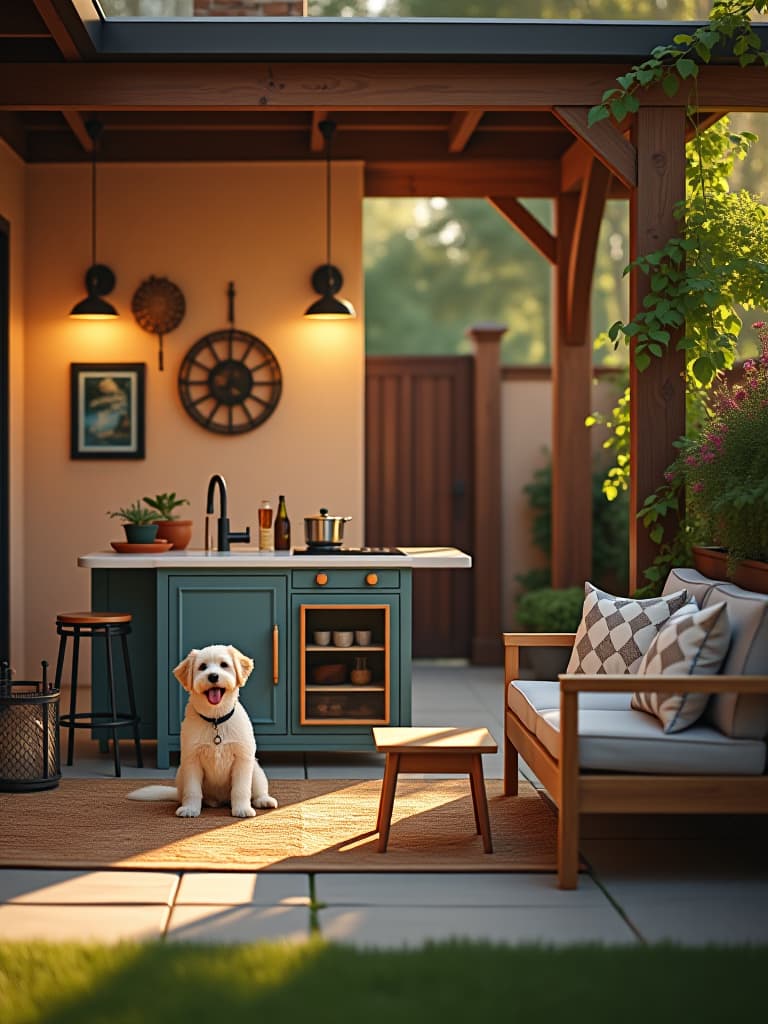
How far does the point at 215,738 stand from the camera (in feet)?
16.4

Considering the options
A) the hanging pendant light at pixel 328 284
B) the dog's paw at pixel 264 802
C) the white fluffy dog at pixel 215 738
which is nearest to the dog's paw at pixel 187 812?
the white fluffy dog at pixel 215 738

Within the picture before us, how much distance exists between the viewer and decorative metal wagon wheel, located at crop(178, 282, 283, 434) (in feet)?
25.5

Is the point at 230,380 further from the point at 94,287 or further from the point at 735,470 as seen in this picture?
the point at 735,470

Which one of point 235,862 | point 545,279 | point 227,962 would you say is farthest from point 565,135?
point 545,279

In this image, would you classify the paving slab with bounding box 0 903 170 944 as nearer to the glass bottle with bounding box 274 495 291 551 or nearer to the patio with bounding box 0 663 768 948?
the patio with bounding box 0 663 768 948

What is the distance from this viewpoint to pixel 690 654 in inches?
169

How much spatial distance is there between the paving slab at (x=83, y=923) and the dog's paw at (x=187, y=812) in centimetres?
110

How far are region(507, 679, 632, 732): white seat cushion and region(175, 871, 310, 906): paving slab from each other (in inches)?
40.5

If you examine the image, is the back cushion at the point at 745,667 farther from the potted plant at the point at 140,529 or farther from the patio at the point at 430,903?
the potted plant at the point at 140,529

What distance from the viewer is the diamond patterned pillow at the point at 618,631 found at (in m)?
4.86

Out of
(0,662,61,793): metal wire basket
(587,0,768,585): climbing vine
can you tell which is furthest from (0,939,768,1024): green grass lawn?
(587,0,768,585): climbing vine

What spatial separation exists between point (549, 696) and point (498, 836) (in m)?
0.53

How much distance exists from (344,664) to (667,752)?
6.57 feet

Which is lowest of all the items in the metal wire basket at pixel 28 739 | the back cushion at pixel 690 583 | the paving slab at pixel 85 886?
the paving slab at pixel 85 886
